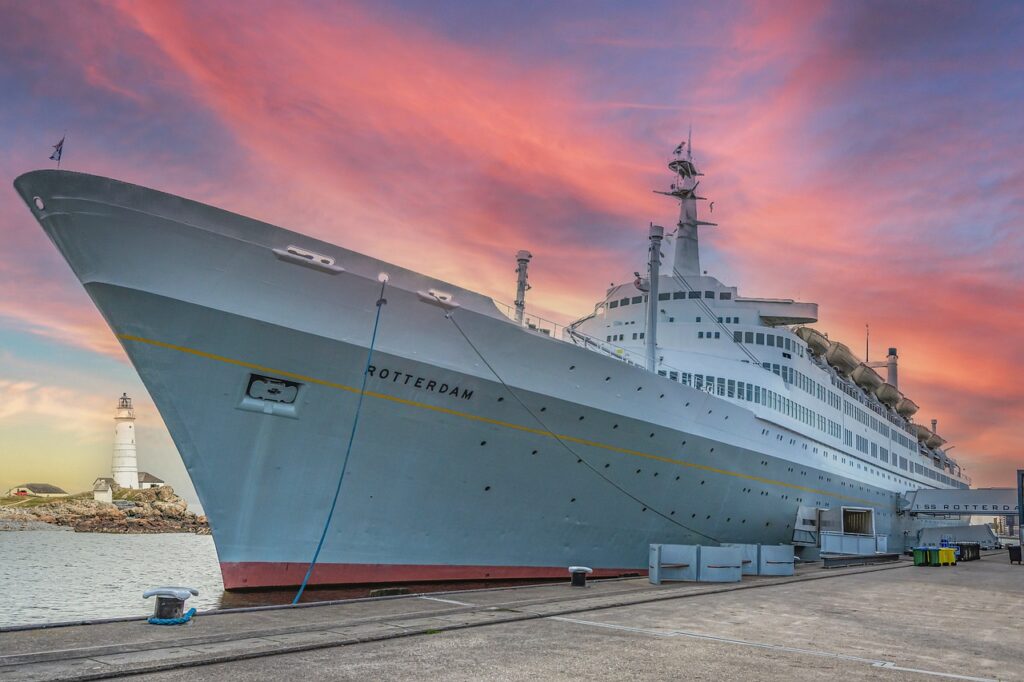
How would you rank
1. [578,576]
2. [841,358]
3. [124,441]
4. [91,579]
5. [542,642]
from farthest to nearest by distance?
[124,441], [841,358], [91,579], [578,576], [542,642]

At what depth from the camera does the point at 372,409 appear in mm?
12359

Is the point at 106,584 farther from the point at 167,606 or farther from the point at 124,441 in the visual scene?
the point at 124,441

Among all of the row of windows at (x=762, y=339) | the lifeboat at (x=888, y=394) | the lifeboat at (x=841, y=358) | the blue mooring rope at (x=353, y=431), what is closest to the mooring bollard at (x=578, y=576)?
the blue mooring rope at (x=353, y=431)

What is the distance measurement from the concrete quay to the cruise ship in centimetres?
208

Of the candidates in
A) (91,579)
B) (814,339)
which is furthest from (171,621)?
(814,339)

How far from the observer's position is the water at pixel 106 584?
42.2 ft

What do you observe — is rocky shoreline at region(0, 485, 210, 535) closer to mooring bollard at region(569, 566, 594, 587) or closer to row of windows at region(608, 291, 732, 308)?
row of windows at region(608, 291, 732, 308)

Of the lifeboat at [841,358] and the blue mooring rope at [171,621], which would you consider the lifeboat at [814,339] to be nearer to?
the lifeboat at [841,358]

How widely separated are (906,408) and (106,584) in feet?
160

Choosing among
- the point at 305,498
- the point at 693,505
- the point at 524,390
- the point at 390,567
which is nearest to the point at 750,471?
the point at 693,505

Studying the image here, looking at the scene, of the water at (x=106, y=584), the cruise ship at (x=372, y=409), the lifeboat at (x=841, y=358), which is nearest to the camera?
the cruise ship at (x=372, y=409)

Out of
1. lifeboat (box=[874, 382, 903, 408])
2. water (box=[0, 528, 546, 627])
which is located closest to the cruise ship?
water (box=[0, 528, 546, 627])

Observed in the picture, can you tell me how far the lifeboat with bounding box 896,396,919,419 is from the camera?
4846 cm

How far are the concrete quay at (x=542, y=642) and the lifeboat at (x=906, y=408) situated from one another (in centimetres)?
3944
